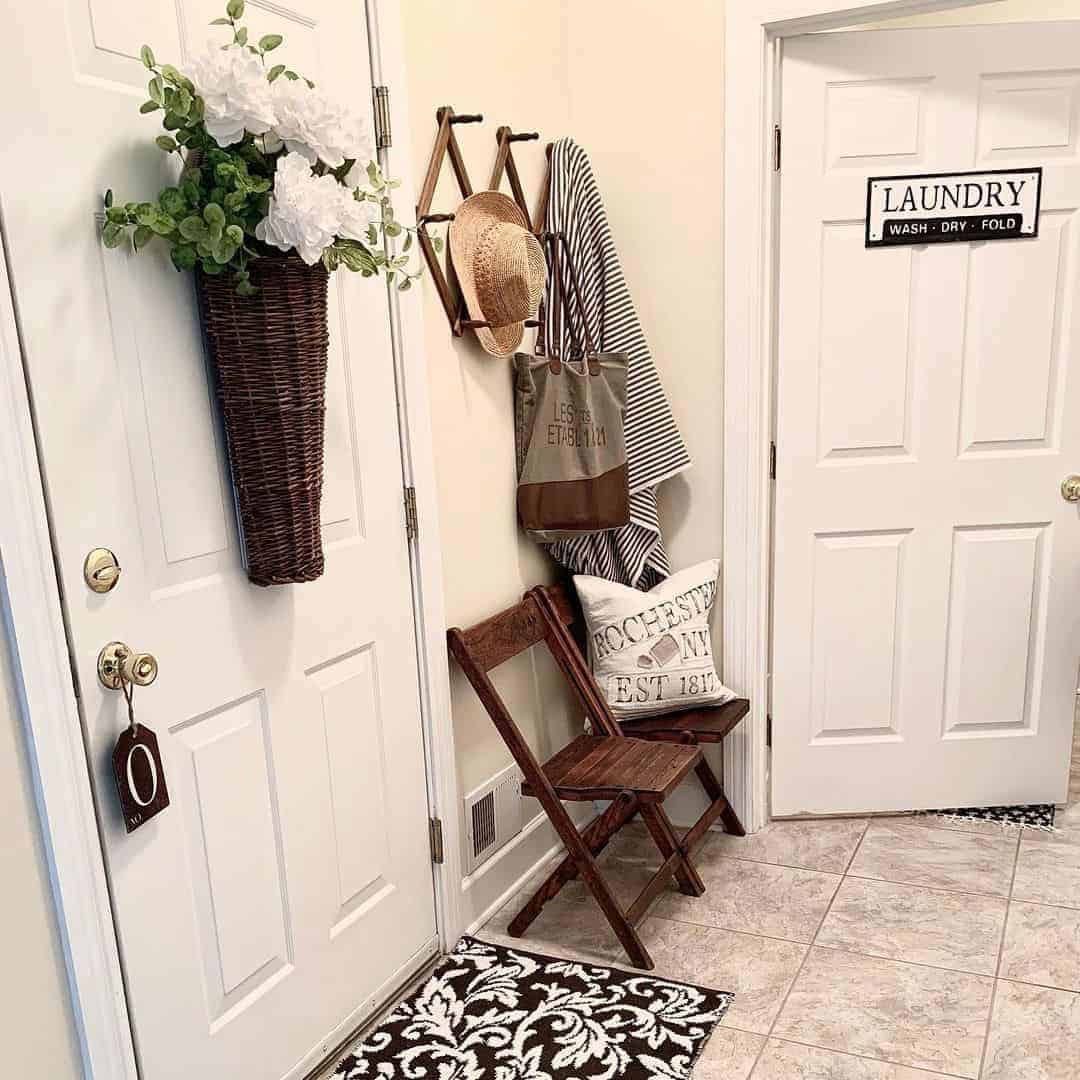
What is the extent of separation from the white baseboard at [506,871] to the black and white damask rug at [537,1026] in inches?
5.9

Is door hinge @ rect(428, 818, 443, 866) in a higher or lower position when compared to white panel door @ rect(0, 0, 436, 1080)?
lower

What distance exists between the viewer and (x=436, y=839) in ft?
7.51

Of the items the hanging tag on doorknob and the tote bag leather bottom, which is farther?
the tote bag leather bottom

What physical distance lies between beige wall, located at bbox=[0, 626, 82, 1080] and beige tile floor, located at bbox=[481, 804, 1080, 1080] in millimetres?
1135

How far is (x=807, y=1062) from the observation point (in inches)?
75.7

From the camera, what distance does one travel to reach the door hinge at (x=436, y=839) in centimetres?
228

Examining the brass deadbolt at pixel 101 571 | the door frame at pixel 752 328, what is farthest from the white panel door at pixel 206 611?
the door frame at pixel 752 328

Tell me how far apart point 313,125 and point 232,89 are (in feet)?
0.39

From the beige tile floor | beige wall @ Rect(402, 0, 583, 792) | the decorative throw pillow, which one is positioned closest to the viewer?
the beige tile floor

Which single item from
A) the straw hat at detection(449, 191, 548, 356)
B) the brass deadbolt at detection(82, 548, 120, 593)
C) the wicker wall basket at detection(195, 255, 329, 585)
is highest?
the straw hat at detection(449, 191, 548, 356)

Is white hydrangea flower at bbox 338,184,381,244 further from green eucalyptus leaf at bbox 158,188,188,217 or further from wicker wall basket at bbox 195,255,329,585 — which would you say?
green eucalyptus leaf at bbox 158,188,188,217

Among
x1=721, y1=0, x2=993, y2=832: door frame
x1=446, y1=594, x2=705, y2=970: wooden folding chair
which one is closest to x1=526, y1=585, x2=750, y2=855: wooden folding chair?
x1=446, y1=594, x2=705, y2=970: wooden folding chair

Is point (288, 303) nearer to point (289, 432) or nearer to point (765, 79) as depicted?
point (289, 432)

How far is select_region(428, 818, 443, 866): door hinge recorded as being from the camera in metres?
2.28
